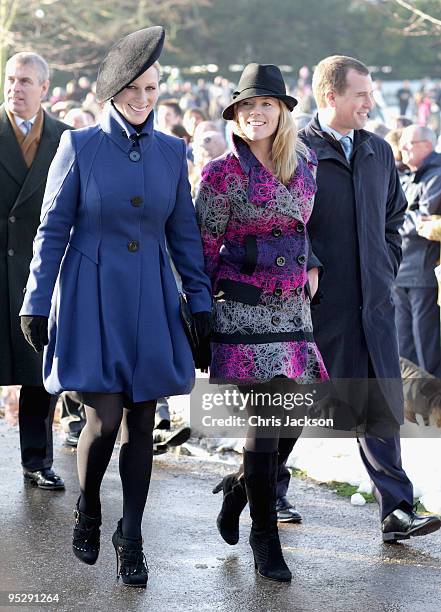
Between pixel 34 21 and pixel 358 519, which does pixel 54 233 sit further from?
pixel 34 21

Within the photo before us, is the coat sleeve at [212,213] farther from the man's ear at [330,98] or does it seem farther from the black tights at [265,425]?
the man's ear at [330,98]

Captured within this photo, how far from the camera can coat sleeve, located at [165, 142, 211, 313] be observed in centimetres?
485

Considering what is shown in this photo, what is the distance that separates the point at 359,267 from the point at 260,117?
3.08 ft

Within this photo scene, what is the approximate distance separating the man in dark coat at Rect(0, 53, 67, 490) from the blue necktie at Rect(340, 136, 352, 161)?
1638 millimetres

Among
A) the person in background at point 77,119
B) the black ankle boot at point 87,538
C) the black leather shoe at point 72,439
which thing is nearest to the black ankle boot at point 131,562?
the black ankle boot at point 87,538

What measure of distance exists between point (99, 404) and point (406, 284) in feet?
16.1

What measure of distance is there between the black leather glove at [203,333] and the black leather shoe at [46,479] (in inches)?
64.2

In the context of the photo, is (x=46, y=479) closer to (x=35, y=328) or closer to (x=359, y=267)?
(x=35, y=328)

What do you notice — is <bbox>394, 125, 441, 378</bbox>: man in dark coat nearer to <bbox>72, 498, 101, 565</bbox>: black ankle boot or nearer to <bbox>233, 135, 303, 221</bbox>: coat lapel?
<bbox>233, 135, 303, 221</bbox>: coat lapel

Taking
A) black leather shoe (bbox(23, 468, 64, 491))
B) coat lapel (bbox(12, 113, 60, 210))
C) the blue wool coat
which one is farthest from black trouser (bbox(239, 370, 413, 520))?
coat lapel (bbox(12, 113, 60, 210))

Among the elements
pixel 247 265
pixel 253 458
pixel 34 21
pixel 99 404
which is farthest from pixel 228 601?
pixel 34 21

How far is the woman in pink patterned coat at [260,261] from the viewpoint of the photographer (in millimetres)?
4867

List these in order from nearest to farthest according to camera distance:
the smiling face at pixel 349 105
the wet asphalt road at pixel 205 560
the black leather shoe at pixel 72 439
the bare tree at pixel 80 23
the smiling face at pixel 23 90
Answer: the wet asphalt road at pixel 205 560 < the smiling face at pixel 349 105 < the smiling face at pixel 23 90 < the black leather shoe at pixel 72 439 < the bare tree at pixel 80 23

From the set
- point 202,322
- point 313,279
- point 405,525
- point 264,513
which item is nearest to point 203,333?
point 202,322
